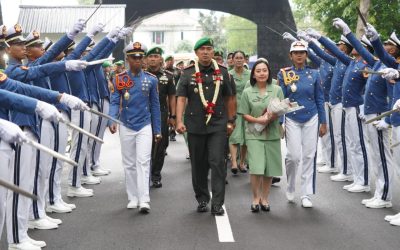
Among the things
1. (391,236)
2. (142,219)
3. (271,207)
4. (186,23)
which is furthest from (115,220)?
(186,23)

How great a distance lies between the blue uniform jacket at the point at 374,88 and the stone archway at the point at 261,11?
69.8 ft

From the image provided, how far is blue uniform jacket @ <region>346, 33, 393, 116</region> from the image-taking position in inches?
350

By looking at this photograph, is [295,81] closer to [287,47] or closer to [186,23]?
[287,47]

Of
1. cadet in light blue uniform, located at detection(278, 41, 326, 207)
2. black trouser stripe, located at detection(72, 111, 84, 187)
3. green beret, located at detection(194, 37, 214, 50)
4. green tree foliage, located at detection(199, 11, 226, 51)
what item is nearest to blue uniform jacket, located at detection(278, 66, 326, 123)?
cadet in light blue uniform, located at detection(278, 41, 326, 207)

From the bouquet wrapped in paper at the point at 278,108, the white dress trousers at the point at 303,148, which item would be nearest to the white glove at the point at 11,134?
the bouquet wrapped in paper at the point at 278,108

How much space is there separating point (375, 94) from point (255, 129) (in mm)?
1772

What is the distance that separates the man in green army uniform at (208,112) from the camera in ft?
27.6

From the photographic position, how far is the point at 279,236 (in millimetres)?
7250

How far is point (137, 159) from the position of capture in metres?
8.70

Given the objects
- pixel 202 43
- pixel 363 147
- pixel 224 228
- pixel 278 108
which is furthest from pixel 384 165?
pixel 202 43

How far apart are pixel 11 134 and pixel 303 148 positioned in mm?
4881

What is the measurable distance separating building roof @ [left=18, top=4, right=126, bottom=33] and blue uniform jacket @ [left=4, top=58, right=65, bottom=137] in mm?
Result: 16254

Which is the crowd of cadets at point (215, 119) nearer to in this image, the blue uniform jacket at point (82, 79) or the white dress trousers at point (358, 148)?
the blue uniform jacket at point (82, 79)

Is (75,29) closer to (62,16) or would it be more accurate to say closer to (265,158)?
(265,158)
